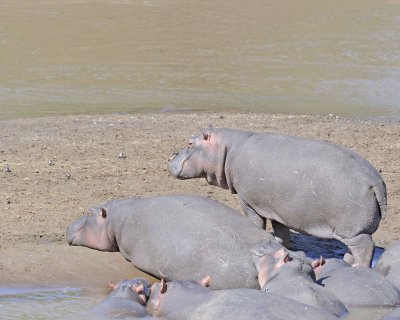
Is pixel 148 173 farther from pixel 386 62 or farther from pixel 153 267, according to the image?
pixel 386 62

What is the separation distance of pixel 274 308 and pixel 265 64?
37.0 ft

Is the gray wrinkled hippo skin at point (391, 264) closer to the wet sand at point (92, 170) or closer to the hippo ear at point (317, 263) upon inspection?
the hippo ear at point (317, 263)

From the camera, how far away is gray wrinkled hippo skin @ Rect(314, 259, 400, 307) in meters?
6.86

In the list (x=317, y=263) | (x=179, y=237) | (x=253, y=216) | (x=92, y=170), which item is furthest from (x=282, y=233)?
(x=92, y=170)

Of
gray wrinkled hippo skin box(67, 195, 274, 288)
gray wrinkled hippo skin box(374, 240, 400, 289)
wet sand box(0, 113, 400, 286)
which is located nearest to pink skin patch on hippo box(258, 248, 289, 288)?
gray wrinkled hippo skin box(67, 195, 274, 288)

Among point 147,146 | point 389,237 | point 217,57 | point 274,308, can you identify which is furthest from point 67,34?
point 274,308

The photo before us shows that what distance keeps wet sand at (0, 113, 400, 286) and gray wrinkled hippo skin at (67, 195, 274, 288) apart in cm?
21

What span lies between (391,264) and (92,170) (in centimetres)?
347

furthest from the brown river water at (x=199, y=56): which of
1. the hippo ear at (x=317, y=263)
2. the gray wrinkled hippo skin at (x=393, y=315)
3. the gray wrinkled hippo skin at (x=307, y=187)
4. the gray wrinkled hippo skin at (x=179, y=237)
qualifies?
the gray wrinkled hippo skin at (x=393, y=315)

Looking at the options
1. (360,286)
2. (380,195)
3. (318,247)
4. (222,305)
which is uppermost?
(380,195)

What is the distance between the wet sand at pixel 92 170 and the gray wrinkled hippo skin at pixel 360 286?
1.52 meters

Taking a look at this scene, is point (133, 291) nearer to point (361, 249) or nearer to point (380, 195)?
point (361, 249)

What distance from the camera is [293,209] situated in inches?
306

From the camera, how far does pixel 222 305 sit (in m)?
5.95
